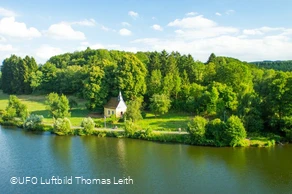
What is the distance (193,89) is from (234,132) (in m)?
16.0

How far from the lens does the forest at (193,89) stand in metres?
34.9

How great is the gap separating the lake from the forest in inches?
179

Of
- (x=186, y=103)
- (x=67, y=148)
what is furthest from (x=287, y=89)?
(x=67, y=148)

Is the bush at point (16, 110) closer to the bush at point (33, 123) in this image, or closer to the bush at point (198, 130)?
the bush at point (33, 123)

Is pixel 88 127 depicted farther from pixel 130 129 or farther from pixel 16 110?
pixel 16 110

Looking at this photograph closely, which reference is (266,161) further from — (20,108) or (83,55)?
(83,55)

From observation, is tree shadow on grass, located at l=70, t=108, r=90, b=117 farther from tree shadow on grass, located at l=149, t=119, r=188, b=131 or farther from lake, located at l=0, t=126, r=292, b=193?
tree shadow on grass, located at l=149, t=119, r=188, b=131

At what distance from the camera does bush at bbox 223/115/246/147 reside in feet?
104

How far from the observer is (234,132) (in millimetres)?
31859

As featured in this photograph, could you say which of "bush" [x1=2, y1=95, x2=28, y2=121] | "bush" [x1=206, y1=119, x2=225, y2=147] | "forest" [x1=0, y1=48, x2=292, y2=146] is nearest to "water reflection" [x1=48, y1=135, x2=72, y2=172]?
"forest" [x1=0, y1=48, x2=292, y2=146]

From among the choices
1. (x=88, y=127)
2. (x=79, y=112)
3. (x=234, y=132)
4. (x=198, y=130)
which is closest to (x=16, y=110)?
(x=79, y=112)

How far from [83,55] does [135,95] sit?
53234mm

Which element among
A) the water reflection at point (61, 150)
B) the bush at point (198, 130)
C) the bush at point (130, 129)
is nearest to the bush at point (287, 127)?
the bush at point (198, 130)

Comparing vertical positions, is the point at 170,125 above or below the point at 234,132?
below
